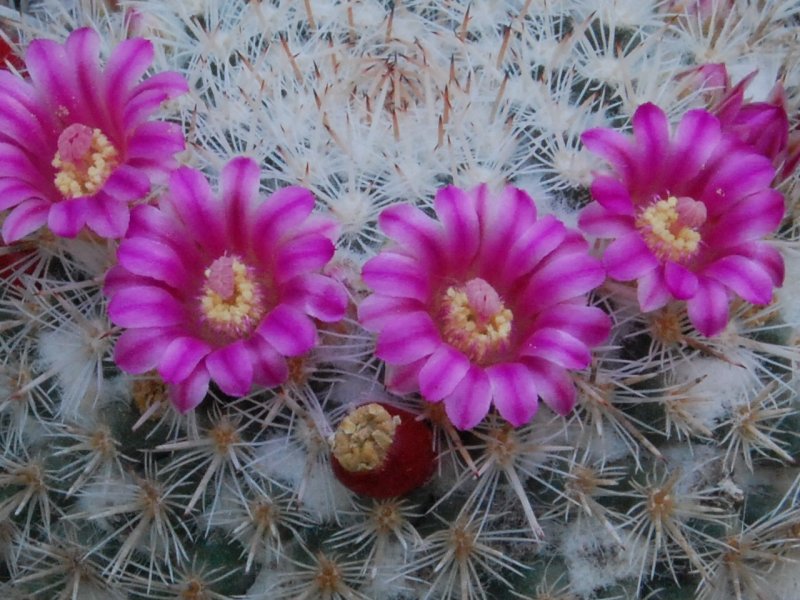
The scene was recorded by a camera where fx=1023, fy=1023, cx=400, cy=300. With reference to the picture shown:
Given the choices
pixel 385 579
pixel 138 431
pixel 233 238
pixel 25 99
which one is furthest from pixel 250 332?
pixel 25 99

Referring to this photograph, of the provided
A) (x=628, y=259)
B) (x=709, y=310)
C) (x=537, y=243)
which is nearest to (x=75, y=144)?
(x=537, y=243)

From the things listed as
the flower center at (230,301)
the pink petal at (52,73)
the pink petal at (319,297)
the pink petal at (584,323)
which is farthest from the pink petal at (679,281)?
the pink petal at (52,73)


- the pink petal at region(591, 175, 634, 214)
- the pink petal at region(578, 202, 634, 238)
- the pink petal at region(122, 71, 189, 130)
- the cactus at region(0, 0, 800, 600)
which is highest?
the pink petal at region(122, 71, 189, 130)

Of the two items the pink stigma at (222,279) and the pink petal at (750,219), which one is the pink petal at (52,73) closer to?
the pink stigma at (222,279)

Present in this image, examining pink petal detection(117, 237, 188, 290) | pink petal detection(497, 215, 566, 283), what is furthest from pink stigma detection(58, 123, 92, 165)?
pink petal detection(497, 215, 566, 283)

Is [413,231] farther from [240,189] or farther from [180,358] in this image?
[180,358]

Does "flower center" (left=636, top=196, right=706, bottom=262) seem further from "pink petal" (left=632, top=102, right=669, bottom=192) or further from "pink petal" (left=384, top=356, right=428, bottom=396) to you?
"pink petal" (left=384, top=356, right=428, bottom=396)
